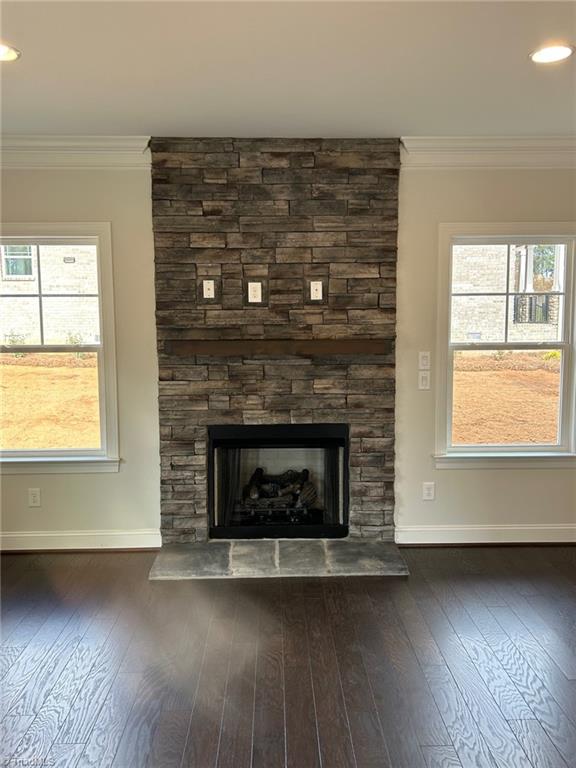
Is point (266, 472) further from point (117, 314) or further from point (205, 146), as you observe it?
point (205, 146)

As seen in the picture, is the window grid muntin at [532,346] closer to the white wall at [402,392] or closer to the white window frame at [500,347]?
the white window frame at [500,347]

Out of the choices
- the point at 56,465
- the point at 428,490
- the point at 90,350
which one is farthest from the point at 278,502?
the point at 90,350

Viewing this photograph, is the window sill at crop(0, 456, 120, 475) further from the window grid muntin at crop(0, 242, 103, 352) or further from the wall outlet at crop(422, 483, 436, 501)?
the wall outlet at crop(422, 483, 436, 501)

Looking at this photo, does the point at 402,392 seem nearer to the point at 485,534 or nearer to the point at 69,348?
the point at 485,534

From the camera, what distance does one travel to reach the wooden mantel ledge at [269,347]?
3471mm

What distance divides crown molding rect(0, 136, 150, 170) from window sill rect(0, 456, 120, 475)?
5.88ft

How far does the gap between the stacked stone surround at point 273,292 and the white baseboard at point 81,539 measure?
145 mm

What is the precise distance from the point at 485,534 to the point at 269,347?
187 centimetres

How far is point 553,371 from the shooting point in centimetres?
372

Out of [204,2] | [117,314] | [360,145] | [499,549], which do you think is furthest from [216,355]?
[499,549]

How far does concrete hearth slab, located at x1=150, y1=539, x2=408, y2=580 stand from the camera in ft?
10.8

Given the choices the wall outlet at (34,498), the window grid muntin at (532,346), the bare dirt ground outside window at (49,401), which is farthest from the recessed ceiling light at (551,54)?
the wall outlet at (34,498)

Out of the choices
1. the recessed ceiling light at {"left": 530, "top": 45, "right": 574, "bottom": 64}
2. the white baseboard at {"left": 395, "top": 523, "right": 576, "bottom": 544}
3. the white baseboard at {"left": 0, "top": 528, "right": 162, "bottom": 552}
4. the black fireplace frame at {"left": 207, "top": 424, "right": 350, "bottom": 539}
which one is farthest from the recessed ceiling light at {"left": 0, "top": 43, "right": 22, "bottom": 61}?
the white baseboard at {"left": 395, "top": 523, "right": 576, "bottom": 544}

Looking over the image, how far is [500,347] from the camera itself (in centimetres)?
367
